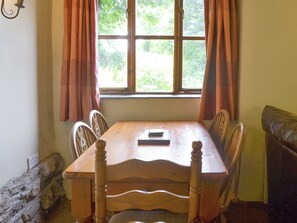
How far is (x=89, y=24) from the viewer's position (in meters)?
2.66

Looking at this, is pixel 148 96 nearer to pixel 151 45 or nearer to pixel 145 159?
pixel 151 45

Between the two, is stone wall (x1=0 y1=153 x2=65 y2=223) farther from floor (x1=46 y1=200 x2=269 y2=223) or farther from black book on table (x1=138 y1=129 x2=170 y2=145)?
black book on table (x1=138 y1=129 x2=170 y2=145)

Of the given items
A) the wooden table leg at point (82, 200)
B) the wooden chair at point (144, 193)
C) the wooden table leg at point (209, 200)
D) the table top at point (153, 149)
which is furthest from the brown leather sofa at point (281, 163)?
the wooden table leg at point (82, 200)

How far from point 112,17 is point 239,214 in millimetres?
2166

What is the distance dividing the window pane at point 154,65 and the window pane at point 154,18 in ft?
0.34

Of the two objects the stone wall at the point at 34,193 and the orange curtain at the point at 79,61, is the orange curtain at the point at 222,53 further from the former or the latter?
the stone wall at the point at 34,193

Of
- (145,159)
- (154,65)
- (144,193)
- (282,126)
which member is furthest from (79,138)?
(282,126)

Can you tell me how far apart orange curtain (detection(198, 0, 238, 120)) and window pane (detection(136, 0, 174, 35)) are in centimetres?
37

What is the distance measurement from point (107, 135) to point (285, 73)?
1608mm

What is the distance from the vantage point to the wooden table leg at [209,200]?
1.33m

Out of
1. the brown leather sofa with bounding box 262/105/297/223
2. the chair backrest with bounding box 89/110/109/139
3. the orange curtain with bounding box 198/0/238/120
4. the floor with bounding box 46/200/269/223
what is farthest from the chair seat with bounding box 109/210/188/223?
the orange curtain with bounding box 198/0/238/120

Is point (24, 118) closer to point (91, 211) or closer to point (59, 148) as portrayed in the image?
point (59, 148)

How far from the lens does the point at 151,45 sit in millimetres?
2891

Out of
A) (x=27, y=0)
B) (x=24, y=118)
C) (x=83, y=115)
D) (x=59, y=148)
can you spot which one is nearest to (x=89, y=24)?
(x=27, y=0)
